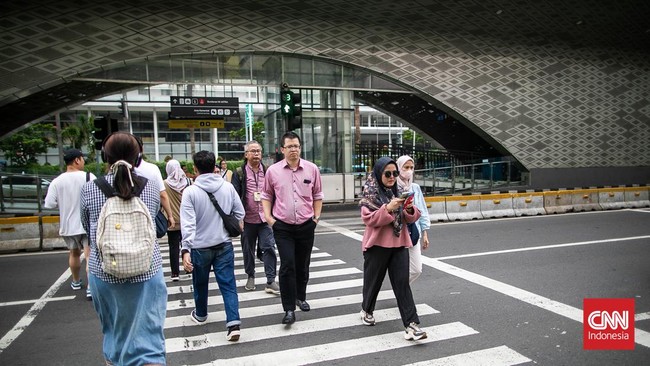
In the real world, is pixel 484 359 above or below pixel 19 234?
below

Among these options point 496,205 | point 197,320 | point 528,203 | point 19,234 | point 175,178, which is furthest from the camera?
point 528,203

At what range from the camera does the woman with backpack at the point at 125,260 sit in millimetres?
2594

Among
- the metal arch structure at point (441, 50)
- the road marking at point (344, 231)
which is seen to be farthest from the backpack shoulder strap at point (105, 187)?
the metal arch structure at point (441, 50)

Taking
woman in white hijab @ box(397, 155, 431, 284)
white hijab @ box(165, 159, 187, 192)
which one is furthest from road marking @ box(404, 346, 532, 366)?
white hijab @ box(165, 159, 187, 192)

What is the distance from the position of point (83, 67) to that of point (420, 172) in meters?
12.1

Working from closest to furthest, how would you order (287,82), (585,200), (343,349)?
(343,349) → (585,200) → (287,82)

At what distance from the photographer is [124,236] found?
2594 millimetres

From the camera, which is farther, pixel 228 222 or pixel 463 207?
pixel 463 207

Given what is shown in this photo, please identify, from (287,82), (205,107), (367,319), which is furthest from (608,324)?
(205,107)

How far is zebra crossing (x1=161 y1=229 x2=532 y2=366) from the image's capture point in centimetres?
398

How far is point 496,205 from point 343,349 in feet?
34.3

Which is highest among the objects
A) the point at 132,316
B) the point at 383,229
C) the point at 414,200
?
the point at 414,200

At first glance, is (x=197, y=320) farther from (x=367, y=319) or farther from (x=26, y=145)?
(x=26, y=145)

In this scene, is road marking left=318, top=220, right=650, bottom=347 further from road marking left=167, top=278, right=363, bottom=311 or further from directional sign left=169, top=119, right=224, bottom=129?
directional sign left=169, top=119, right=224, bottom=129
